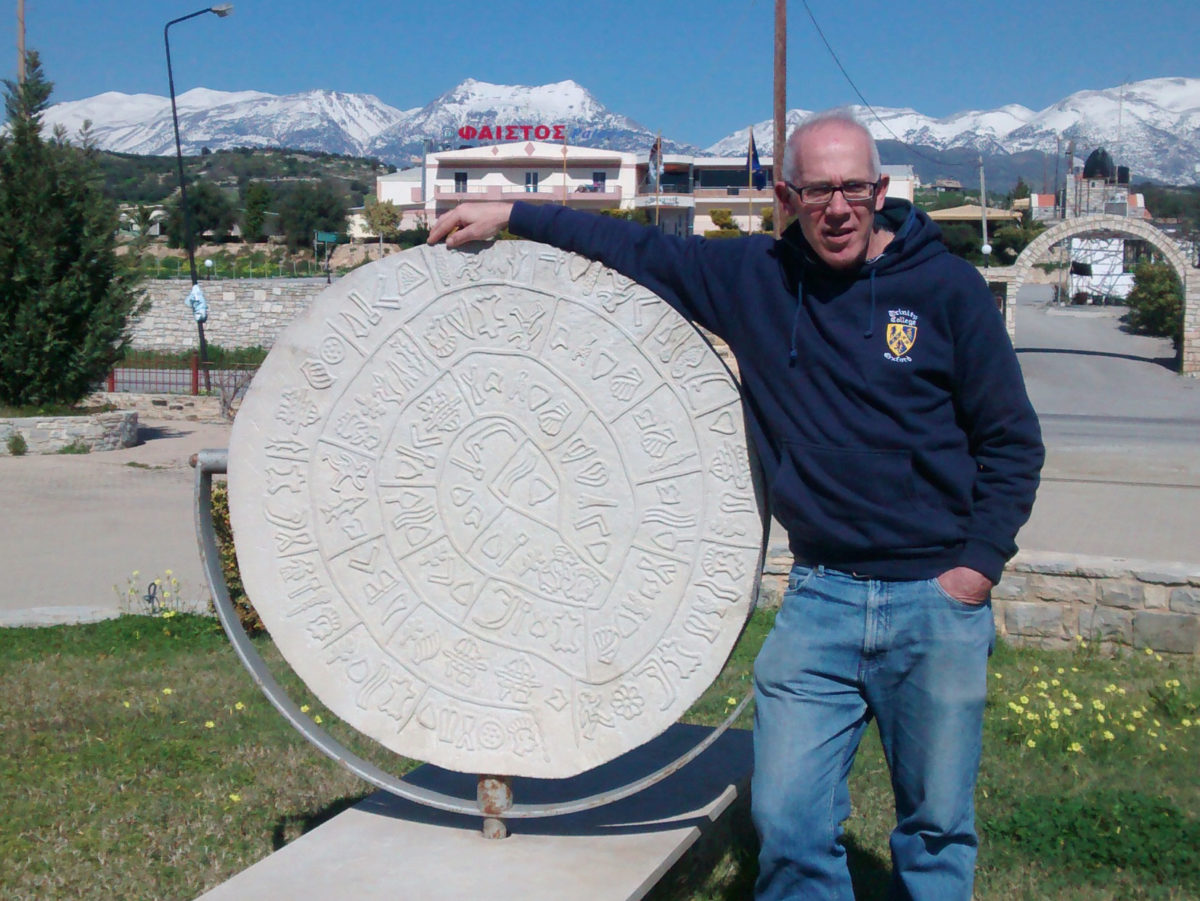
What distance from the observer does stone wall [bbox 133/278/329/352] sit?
35.4 metres

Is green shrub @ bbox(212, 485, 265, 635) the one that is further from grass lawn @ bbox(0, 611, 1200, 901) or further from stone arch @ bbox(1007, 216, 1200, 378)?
stone arch @ bbox(1007, 216, 1200, 378)

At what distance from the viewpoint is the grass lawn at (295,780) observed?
11.7 ft

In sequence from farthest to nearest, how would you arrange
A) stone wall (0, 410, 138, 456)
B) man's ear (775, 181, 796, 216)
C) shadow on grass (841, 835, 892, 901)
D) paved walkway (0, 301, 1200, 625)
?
stone wall (0, 410, 138, 456) < paved walkway (0, 301, 1200, 625) < shadow on grass (841, 835, 892, 901) < man's ear (775, 181, 796, 216)

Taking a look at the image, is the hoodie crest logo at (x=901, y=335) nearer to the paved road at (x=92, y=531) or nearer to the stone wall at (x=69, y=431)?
the paved road at (x=92, y=531)

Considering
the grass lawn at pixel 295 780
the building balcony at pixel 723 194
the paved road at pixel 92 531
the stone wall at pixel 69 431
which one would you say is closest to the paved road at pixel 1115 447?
the grass lawn at pixel 295 780

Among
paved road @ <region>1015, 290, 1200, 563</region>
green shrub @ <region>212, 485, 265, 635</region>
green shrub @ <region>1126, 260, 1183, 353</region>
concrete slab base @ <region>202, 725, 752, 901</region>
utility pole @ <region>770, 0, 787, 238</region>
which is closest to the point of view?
concrete slab base @ <region>202, 725, 752, 901</region>

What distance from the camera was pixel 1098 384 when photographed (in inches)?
1046

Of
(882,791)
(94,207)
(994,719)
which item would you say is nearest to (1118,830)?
(882,791)

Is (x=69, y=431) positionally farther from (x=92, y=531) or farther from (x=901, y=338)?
(x=901, y=338)

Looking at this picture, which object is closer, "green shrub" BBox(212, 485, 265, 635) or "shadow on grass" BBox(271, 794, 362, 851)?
"shadow on grass" BBox(271, 794, 362, 851)

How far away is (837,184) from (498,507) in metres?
1.18

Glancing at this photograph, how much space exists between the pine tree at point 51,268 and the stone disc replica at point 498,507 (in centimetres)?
1413

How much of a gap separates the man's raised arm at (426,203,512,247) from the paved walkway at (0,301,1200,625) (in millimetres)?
4675

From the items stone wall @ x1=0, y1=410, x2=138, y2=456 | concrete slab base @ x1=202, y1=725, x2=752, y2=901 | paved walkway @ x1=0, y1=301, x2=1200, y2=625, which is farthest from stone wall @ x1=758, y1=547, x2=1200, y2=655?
stone wall @ x1=0, y1=410, x2=138, y2=456
